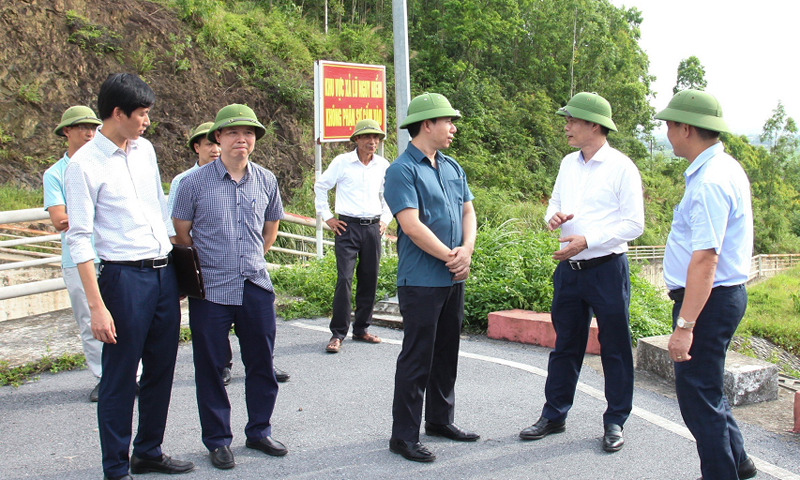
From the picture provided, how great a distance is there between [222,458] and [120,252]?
1.25 metres

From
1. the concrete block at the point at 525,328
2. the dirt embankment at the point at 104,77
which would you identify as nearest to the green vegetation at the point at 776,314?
the concrete block at the point at 525,328

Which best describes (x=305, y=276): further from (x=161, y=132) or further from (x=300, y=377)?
(x=161, y=132)

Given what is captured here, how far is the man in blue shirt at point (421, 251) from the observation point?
11.9 feet

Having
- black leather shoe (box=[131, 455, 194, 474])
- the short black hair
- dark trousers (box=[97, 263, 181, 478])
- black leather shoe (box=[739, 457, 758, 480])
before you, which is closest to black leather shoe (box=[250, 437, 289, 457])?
black leather shoe (box=[131, 455, 194, 474])

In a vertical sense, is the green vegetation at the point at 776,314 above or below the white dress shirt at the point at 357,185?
below

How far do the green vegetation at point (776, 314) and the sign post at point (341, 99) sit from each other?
958 centimetres

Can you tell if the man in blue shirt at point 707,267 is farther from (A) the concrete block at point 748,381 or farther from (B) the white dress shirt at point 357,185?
(B) the white dress shirt at point 357,185

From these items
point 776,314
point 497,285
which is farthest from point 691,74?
point 497,285

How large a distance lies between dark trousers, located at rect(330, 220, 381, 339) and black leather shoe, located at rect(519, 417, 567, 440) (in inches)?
96.3

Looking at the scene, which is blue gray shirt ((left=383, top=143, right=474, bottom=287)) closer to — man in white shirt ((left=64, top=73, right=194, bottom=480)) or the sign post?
man in white shirt ((left=64, top=73, right=194, bottom=480))

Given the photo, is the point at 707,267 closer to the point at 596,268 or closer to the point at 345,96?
the point at 596,268

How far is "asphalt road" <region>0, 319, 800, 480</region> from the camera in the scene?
3508 millimetres

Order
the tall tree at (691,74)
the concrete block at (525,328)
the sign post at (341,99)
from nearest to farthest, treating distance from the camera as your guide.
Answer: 1. the concrete block at (525,328)
2. the sign post at (341,99)
3. the tall tree at (691,74)

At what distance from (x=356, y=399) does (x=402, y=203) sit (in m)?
1.73
